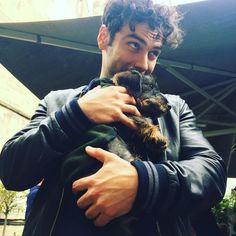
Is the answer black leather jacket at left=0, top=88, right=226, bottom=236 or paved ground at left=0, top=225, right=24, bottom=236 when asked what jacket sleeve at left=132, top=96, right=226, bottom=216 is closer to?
black leather jacket at left=0, top=88, right=226, bottom=236

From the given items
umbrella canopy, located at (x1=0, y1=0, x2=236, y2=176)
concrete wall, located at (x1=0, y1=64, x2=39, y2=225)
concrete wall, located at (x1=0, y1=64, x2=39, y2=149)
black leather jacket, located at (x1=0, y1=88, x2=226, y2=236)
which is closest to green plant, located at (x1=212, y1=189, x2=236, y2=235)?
umbrella canopy, located at (x1=0, y1=0, x2=236, y2=176)

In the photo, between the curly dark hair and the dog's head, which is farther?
the curly dark hair

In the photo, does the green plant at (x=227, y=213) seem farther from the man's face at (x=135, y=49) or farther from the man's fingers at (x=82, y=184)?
the man's fingers at (x=82, y=184)

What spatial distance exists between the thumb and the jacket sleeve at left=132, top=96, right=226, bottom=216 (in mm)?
81

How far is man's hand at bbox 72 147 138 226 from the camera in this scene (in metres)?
1.08

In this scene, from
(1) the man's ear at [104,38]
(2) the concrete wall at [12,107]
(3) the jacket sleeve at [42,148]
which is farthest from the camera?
(2) the concrete wall at [12,107]

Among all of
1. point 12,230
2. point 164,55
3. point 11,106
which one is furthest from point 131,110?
point 11,106

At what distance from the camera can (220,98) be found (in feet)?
19.9

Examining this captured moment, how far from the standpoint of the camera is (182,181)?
1120 mm

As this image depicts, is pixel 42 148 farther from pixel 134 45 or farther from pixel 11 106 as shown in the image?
pixel 11 106

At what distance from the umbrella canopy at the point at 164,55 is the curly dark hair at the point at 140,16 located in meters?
2.09

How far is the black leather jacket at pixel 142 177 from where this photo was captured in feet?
3.60

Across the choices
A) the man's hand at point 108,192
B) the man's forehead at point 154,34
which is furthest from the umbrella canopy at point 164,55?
the man's hand at point 108,192

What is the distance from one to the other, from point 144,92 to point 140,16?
330 millimetres
